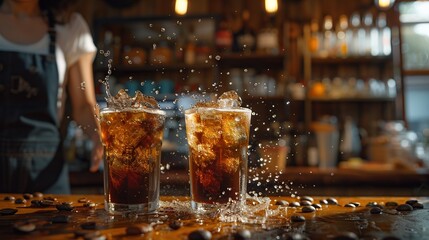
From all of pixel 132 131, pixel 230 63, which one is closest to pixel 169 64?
pixel 230 63

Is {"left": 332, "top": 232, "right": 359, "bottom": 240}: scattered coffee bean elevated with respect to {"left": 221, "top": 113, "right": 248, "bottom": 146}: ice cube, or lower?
lower

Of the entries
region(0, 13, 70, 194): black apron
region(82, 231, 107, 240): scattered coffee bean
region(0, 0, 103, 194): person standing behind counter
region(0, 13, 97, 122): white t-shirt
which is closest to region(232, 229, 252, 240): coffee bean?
region(82, 231, 107, 240): scattered coffee bean

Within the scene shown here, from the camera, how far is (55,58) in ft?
6.97

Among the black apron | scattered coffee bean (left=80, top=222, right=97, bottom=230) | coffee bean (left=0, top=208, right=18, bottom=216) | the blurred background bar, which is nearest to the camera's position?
scattered coffee bean (left=80, top=222, right=97, bottom=230)

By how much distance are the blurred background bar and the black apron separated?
2.09 m

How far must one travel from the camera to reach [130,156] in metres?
1.12

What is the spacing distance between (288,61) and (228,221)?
3962mm

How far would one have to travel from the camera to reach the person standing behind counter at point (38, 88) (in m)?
1.97

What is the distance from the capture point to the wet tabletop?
0.85 meters

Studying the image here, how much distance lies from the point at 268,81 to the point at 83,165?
209cm

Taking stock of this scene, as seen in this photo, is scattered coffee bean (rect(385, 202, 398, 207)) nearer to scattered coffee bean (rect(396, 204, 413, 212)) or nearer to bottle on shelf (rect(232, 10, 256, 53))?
scattered coffee bean (rect(396, 204, 413, 212))

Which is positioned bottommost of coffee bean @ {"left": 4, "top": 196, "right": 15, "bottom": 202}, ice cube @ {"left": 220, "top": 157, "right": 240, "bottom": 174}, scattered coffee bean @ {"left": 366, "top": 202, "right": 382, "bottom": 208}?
scattered coffee bean @ {"left": 366, "top": 202, "right": 382, "bottom": 208}

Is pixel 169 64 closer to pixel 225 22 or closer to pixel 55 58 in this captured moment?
pixel 225 22

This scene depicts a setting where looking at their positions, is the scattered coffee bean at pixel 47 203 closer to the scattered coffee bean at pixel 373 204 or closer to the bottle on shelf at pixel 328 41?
the scattered coffee bean at pixel 373 204
